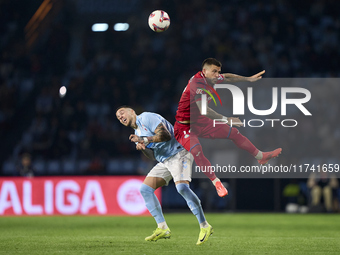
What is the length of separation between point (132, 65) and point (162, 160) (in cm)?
1261

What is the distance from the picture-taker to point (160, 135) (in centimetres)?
712

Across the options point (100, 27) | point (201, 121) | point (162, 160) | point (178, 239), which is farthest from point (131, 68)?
point (162, 160)

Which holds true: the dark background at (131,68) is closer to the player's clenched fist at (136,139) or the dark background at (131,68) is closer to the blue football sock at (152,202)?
the blue football sock at (152,202)

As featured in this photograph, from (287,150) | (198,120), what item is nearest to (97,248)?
(198,120)

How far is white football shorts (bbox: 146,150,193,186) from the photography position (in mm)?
7234

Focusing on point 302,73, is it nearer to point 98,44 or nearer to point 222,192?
point 98,44

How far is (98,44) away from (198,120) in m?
13.5

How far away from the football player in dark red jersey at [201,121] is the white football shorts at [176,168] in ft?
0.40

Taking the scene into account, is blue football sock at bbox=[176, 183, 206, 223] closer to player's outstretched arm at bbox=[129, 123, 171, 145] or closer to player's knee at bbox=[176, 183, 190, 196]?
player's knee at bbox=[176, 183, 190, 196]

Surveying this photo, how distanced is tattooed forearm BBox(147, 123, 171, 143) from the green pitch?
1.36 metres

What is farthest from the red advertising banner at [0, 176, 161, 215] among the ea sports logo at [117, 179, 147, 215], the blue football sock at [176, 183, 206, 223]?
the blue football sock at [176, 183, 206, 223]

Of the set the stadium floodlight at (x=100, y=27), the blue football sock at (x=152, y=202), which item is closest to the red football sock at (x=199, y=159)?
the blue football sock at (x=152, y=202)

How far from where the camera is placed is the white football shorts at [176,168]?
Result: 723 cm

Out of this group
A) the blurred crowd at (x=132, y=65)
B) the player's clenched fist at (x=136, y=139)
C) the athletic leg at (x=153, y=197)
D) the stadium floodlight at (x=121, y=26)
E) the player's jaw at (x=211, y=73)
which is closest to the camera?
the player's clenched fist at (x=136, y=139)
